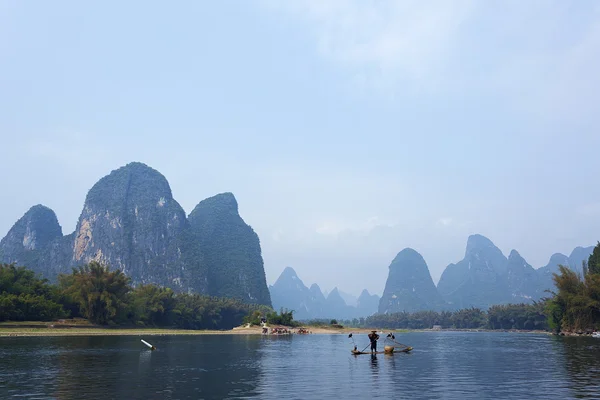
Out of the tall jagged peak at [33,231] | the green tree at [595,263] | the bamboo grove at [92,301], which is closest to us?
the bamboo grove at [92,301]

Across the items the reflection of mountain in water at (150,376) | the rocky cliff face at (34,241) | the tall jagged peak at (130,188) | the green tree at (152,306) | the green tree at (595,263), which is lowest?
the reflection of mountain in water at (150,376)

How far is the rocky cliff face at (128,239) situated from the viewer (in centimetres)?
17688

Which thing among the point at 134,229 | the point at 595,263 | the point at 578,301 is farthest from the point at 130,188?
the point at 578,301

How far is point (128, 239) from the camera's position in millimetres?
178625

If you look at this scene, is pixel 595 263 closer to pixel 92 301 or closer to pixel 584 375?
pixel 584 375

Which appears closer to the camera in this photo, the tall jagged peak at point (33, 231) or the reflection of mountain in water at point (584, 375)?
the reflection of mountain in water at point (584, 375)

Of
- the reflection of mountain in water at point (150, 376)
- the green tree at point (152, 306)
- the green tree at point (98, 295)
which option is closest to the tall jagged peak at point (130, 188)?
Result: the green tree at point (152, 306)

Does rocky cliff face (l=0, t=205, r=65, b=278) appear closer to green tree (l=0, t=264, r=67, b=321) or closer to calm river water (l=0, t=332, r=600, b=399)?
green tree (l=0, t=264, r=67, b=321)

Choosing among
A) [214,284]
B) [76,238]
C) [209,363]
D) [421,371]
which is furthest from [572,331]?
[76,238]

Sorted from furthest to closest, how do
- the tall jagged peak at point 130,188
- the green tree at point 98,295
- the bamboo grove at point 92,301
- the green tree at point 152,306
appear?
the tall jagged peak at point 130,188
the green tree at point 152,306
the green tree at point 98,295
the bamboo grove at point 92,301

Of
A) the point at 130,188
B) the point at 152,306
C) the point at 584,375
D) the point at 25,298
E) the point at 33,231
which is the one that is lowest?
the point at 584,375

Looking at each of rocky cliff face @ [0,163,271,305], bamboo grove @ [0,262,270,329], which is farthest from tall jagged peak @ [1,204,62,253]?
bamboo grove @ [0,262,270,329]

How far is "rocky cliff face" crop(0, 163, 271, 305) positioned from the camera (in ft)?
580

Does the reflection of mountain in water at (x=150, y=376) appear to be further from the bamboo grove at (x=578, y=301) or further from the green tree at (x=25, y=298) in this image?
the bamboo grove at (x=578, y=301)
